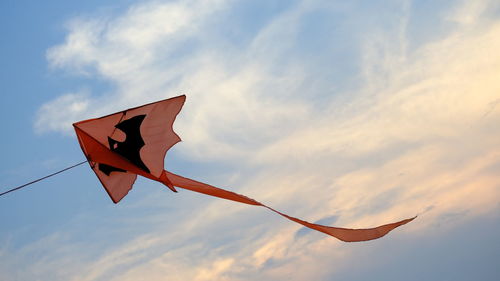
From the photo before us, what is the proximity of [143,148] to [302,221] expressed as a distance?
4465 millimetres

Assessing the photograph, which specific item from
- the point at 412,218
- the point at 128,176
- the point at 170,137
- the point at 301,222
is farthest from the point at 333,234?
the point at 128,176

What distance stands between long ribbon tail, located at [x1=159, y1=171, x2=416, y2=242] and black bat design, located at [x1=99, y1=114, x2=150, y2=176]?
32.8 inches

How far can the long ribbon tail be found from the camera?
40.8ft

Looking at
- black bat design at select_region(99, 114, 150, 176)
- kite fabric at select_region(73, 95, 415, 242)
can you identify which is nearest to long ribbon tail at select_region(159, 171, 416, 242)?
kite fabric at select_region(73, 95, 415, 242)

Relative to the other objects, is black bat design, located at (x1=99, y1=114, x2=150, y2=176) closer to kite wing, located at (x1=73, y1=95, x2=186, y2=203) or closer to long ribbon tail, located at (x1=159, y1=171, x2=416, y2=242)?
kite wing, located at (x1=73, y1=95, x2=186, y2=203)

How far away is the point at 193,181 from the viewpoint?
13.6 m

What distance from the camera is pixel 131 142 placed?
12.8 meters

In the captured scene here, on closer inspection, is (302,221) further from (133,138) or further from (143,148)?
(133,138)

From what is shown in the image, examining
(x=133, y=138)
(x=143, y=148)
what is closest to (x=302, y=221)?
(x=143, y=148)

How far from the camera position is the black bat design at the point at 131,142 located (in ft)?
41.5

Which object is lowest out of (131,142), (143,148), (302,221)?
(302,221)

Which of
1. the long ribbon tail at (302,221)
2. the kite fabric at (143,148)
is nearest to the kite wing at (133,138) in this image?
the kite fabric at (143,148)

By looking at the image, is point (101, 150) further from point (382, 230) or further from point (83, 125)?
point (382, 230)

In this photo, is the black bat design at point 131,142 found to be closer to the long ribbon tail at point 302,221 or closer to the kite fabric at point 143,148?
the kite fabric at point 143,148
